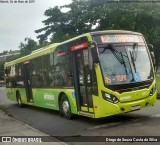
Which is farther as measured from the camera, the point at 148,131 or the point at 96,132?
the point at 96,132

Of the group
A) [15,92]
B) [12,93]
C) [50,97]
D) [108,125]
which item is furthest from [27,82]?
[108,125]

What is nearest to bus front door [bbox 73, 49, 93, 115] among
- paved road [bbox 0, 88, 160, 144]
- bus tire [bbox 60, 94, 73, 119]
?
paved road [bbox 0, 88, 160, 144]

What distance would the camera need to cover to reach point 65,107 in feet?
43.6

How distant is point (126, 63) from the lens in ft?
Result: 36.4

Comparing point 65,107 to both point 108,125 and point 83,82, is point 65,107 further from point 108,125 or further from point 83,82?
point 108,125

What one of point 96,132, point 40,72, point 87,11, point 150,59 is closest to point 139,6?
point 87,11

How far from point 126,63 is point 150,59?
118 cm

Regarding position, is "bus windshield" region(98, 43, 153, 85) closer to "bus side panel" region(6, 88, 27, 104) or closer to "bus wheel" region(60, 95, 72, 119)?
"bus wheel" region(60, 95, 72, 119)

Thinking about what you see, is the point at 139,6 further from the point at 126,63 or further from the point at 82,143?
the point at 82,143

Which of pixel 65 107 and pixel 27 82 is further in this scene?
pixel 27 82

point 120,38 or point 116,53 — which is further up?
point 120,38

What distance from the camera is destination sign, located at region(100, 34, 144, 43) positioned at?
11.2 metres

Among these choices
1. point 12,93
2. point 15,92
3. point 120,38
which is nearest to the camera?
point 120,38

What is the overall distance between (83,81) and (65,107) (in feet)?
6.81
